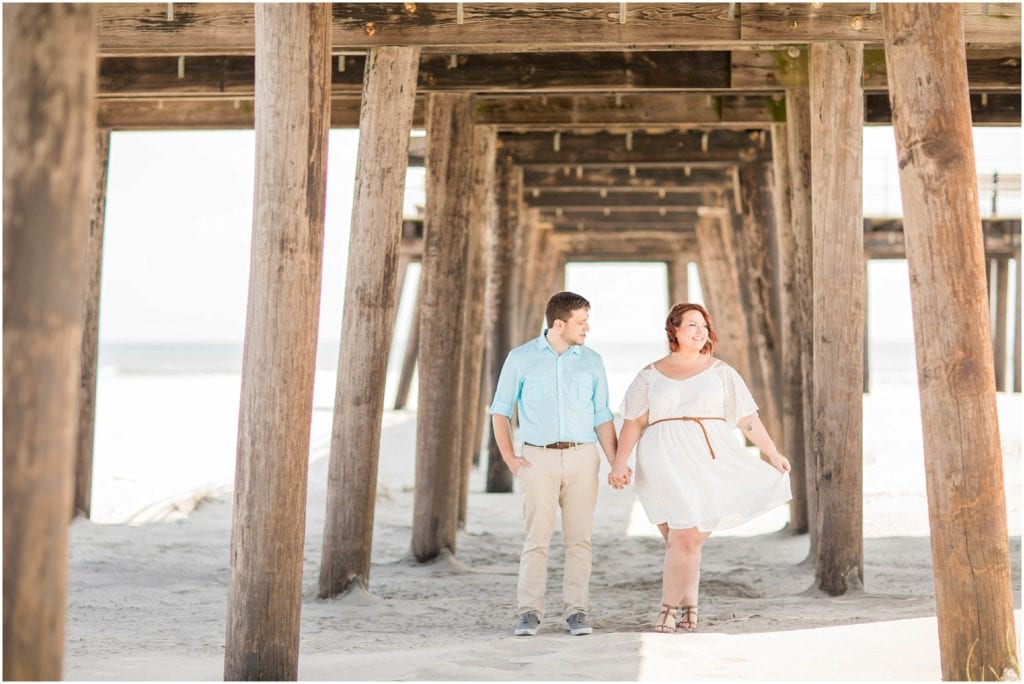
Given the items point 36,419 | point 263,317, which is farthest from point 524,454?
point 36,419

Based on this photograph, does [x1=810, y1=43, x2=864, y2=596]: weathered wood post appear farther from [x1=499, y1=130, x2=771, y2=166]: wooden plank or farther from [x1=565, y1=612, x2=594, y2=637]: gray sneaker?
[x1=499, y1=130, x2=771, y2=166]: wooden plank

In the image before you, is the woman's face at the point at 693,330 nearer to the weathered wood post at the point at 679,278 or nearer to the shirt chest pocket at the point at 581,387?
the shirt chest pocket at the point at 581,387

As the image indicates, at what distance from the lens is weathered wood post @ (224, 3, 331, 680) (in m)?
3.63

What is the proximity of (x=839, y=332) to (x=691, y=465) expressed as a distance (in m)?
1.64

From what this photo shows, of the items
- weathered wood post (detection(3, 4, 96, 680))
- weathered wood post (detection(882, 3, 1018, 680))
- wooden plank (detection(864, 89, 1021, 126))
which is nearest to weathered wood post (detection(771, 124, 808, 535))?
wooden plank (detection(864, 89, 1021, 126))

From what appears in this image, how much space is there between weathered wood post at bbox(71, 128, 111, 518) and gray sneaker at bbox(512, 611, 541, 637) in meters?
5.03

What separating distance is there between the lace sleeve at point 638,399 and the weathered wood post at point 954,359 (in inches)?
61.3

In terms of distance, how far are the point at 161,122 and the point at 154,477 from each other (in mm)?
4629

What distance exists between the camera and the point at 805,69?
717cm

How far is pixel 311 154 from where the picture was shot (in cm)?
Result: 372

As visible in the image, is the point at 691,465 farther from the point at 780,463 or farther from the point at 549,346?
the point at 549,346

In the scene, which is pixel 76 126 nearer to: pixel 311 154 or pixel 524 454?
pixel 311 154

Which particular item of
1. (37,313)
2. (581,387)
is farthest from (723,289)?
(37,313)

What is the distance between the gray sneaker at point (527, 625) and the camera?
4902mm
